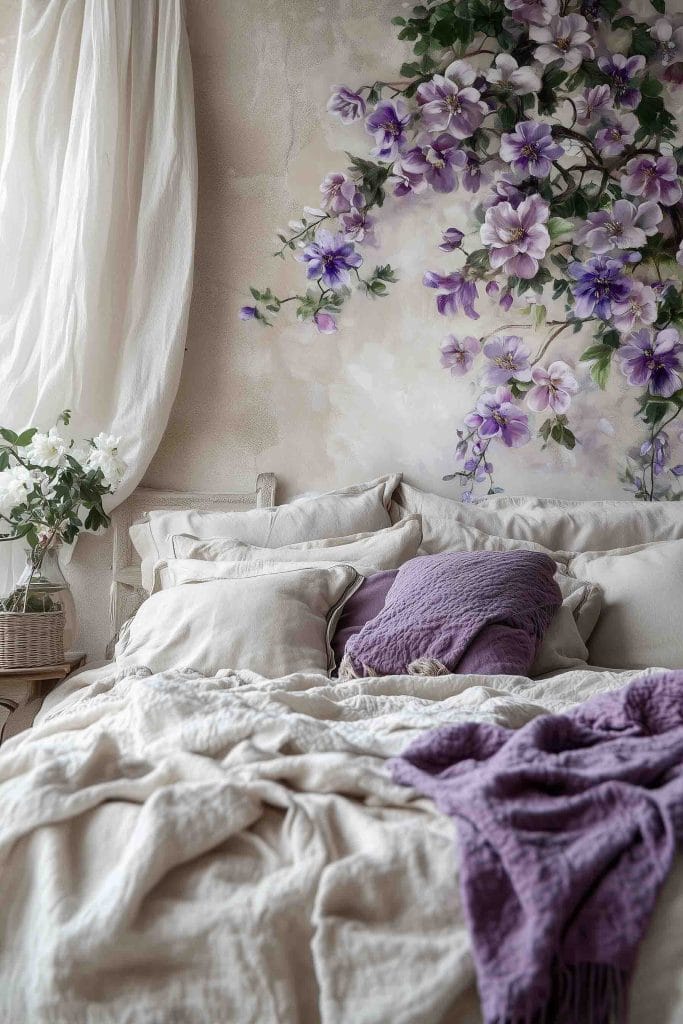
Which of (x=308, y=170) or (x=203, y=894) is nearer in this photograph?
(x=203, y=894)

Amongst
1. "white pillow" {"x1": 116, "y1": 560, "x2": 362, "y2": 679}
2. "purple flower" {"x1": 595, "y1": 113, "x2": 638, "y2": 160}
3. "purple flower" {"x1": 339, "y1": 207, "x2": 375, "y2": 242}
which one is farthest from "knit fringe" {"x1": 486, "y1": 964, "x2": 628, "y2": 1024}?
"purple flower" {"x1": 595, "y1": 113, "x2": 638, "y2": 160}

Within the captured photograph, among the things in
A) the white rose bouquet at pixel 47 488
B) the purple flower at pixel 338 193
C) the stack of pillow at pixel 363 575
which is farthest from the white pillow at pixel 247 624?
the purple flower at pixel 338 193

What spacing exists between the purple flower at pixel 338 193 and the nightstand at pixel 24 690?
169cm

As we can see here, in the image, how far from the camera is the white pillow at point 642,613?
7.63 ft

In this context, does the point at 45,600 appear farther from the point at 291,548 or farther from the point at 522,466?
the point at 522,466

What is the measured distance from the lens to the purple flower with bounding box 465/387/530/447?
3.08 meters

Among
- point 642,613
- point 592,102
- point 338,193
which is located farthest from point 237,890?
point 592,102

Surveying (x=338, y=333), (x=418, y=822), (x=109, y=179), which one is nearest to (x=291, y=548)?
(x=338, y=333)

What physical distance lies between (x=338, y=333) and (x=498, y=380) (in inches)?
21.8

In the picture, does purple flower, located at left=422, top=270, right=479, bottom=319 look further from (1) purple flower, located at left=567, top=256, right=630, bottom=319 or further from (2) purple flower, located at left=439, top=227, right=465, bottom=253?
(1) purple flower, located at left=567, top=256, right=630, bottom=319

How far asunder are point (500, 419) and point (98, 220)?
1.42 metres

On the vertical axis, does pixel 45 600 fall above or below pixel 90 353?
below

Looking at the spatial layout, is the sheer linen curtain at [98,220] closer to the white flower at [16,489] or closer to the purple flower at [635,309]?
the white flower at [16,489]

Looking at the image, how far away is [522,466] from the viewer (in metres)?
3.09
